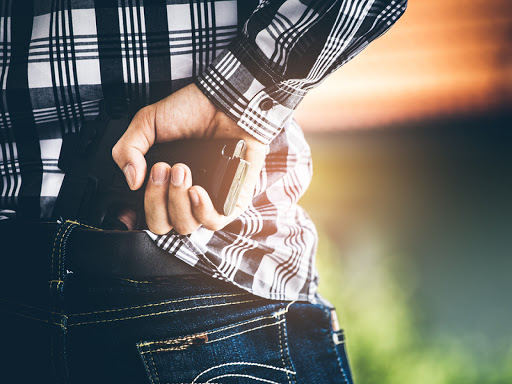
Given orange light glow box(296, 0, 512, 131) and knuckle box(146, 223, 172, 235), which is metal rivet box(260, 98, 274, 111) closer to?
knuckle box(146, 223, 172, 235)

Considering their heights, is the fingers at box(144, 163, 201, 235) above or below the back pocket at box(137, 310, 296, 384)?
above

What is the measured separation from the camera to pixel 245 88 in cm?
60

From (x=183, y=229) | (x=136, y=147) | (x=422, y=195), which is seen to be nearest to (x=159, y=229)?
(x=183, y=229)

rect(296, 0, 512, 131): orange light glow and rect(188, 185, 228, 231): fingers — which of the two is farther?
rect(296, 0, 512, 131): orange light glow

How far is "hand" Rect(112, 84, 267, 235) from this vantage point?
578mm

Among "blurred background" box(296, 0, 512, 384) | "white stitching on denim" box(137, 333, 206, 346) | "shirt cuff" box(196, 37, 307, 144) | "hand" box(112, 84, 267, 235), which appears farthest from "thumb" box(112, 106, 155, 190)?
"blurred background" box(296, 0, 512, 384)

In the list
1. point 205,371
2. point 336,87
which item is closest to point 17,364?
point 205,371

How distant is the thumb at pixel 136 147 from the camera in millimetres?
595

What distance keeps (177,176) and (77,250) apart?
19cm

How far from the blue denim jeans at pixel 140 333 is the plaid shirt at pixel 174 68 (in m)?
0.05

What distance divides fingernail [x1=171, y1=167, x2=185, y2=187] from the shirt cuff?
124 mm

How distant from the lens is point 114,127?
621mm

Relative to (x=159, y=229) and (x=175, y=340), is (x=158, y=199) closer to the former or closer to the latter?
(x=159, y=229)

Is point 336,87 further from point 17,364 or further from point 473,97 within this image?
point 17,364
